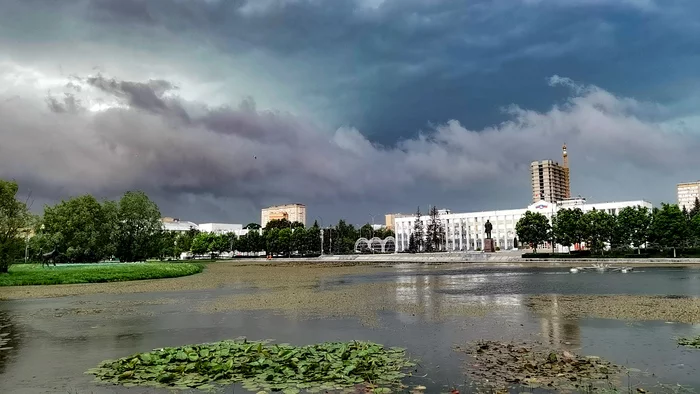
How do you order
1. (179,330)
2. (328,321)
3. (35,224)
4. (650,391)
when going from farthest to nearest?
(35,224) → (328,321) → (179,330) → (650,391)

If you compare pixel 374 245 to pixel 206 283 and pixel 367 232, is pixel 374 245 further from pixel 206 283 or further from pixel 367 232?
pixel 206 283

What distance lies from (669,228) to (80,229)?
8674 centimetres

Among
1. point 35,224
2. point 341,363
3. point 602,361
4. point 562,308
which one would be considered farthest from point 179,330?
point 35,224

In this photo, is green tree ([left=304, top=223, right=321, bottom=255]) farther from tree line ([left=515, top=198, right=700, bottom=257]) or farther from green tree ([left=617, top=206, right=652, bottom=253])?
green tree ([left=617, top=206, right=652, bottom=253])

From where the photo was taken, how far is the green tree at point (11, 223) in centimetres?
4516

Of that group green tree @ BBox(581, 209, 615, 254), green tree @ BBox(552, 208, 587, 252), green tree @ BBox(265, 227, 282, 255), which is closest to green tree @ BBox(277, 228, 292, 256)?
green tree @ BBox(265, 227, 282, 255)

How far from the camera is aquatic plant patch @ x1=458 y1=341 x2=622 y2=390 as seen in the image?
8617mm

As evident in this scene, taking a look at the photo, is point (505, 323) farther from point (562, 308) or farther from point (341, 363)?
point (341, 363)

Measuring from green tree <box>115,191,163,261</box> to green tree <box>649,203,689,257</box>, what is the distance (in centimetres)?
8066

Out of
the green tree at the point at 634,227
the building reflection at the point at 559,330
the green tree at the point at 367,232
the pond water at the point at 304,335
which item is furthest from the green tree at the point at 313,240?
the building reflection at the point at 559,330

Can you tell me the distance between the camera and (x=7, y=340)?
48.6 ft

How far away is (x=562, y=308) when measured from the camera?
62.7 feet

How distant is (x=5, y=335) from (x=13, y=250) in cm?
3632

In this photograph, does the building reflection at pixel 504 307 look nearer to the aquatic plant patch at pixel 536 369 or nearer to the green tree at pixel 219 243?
the aquatic plant patch at pixel 536 369
